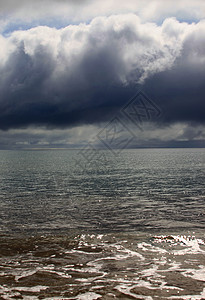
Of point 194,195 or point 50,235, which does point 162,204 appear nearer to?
point 194,195

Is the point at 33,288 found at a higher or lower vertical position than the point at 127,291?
higher

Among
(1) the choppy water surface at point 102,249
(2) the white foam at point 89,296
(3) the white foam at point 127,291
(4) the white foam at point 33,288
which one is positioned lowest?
(1) the choppy water surface at point 102,249

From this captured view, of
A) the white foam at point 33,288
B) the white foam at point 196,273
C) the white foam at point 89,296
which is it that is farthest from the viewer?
the white foam at point 196,273

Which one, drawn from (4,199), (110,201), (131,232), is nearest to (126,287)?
(131,232)

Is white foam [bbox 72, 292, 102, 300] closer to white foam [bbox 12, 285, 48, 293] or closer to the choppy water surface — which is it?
the choppy water surface

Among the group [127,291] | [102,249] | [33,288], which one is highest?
[33,288]

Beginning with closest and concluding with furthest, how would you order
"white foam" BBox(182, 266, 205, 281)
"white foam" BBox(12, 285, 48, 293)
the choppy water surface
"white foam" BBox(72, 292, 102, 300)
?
1. "white foam" BBox(72, 292, 102, 300)
2. "white foam" BBox(12, 285, 48, 293)
3. the choppy water surface
4. "white foam" BBox(182, 266, 205, 281)

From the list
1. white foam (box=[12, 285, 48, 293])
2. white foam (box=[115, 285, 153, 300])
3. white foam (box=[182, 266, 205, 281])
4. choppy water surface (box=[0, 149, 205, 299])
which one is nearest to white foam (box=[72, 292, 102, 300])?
choppy water surface (box=[0, 149, 205, 299])

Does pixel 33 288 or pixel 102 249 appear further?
pixel 102 249

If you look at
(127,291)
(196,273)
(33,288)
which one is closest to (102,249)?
(127,291)

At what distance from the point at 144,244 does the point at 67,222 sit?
1047 cm

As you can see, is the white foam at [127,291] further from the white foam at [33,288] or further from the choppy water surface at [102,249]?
the white foam at [33,288]

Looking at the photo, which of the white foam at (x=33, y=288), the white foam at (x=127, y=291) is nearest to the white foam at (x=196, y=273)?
the white foam at (x=127, y=291)

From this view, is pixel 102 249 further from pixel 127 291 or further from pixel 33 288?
pixel 33 288
